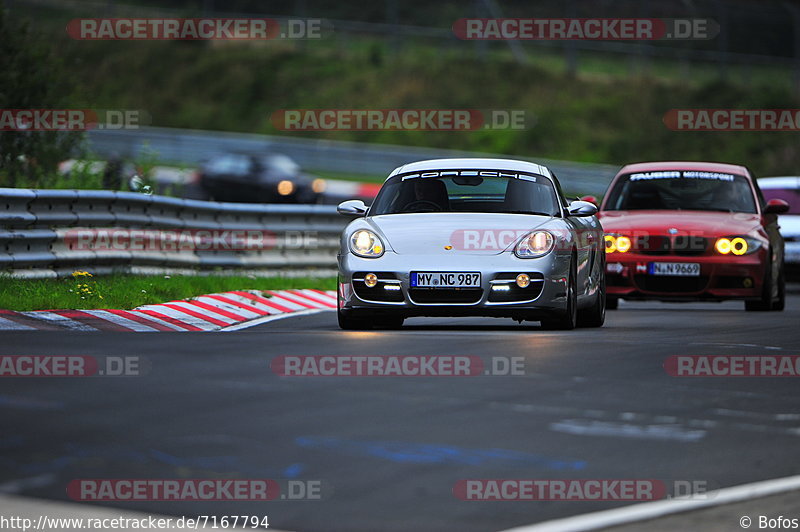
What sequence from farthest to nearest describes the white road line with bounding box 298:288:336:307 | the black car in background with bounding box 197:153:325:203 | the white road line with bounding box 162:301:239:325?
1. the black car in background with bounding box 197:153:325:203
2. the white road line with bounding box 298:288:336:307
3. the white road line with bounding box 162:301:239:325

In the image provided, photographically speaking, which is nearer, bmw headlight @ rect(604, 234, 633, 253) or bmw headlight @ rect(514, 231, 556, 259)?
bmw headlight @ rect(514, 231, 556, 259)

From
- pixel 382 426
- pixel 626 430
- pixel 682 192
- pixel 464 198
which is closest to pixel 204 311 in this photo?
pixel 464 198

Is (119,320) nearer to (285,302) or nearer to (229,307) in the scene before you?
(229,307)

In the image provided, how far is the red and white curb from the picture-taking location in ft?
39.5

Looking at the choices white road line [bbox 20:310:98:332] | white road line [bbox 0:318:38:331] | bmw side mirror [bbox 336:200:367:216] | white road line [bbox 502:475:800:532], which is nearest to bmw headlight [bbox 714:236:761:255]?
bmw side mirror [bbox 336:200:367:216]

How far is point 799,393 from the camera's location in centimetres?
933

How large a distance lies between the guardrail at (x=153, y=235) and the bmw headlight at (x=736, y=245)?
556 cm

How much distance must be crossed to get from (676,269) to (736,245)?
66cm

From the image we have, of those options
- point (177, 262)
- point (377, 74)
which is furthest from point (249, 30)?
point (177, 262)

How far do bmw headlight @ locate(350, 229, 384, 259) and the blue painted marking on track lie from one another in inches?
208

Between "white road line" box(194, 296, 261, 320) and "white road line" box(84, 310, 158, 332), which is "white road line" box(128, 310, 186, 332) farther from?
"white road line" box(194, 296, 261, 320)

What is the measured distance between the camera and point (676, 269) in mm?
15906

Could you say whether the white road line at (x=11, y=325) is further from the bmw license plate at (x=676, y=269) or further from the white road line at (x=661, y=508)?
the bmw license plate at (x=676, y=269)

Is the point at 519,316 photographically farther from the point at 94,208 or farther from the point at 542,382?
the point at 94,208
